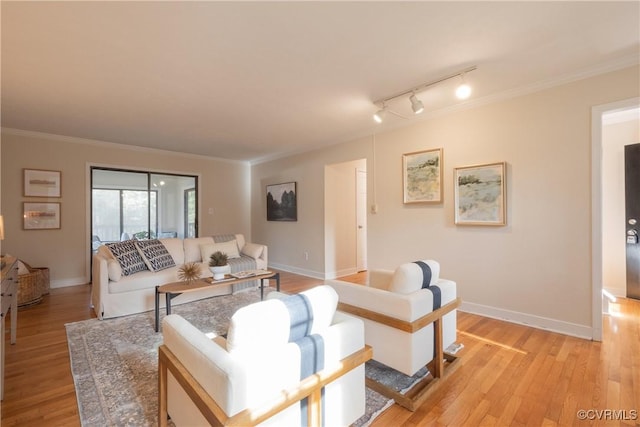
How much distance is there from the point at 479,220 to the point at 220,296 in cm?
339

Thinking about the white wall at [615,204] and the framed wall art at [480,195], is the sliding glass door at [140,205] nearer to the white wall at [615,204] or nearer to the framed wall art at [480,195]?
the framed wall art at [480,195]

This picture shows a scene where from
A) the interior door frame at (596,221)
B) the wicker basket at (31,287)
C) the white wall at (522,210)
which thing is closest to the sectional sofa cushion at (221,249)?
the wicker basket at (31,287)

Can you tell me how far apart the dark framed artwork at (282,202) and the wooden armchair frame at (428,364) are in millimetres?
3695

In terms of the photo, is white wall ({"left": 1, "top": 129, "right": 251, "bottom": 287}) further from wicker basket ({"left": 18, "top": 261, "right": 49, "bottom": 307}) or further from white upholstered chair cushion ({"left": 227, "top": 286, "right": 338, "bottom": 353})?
white upholstered chair cushion ({"left": 227, "top": 286, "right": 338, "bottom": 353})

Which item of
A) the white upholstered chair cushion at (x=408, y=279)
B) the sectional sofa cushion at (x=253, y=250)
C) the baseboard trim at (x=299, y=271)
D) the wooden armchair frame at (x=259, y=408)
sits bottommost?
the baseboard trim at (x=299, y=271)

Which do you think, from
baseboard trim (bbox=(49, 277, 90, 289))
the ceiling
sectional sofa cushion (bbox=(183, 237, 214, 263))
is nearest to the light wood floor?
sectional sofa cushion (bbox=(183, 237, 214, 263))

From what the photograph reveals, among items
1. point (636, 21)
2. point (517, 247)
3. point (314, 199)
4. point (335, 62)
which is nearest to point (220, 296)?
point (314, 199)

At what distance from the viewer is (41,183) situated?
4.31 m

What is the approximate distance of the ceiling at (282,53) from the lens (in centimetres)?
178

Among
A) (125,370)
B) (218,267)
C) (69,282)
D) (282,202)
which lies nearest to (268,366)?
(125,370)

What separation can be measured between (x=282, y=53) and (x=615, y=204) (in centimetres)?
446

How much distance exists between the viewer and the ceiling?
1.78 m

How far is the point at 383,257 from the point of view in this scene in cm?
414

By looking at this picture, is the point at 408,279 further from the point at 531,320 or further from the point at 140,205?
the point at 140,205
